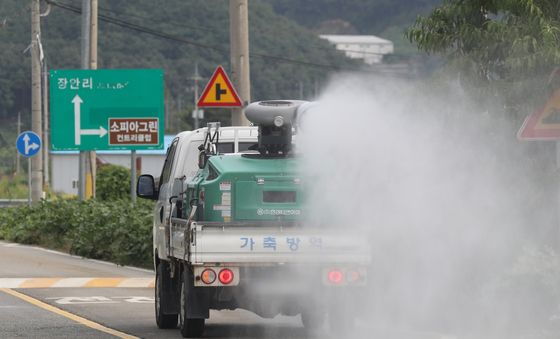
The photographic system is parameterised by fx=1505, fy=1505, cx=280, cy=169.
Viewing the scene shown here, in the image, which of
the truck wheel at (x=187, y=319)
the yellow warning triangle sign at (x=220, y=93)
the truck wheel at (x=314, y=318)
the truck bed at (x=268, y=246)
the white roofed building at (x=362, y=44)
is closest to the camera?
the truck bed at (x=268, y=246)

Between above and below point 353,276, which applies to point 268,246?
above

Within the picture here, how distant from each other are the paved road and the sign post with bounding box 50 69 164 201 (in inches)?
196

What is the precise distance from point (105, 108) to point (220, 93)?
8.89m

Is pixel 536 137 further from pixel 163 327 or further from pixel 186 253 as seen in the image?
pixel 163 327

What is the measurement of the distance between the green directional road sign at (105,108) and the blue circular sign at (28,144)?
818cm

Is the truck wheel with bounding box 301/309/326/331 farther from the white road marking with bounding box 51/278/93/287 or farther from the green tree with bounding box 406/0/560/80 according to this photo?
the white road marking with bounding box 51/278/93/287

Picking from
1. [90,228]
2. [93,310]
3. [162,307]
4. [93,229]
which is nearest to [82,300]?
[93,310]

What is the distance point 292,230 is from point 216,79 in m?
11.2

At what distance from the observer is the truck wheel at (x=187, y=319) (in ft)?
47.5

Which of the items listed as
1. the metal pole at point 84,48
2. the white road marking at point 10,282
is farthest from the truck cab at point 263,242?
the metal pole at point 84,48

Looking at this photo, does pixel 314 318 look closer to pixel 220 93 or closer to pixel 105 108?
pixel 220 93

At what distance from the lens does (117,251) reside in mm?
28250

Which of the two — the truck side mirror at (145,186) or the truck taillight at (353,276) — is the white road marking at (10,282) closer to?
the truck side mirror at (145,186)

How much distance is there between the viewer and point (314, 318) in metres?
14.5
